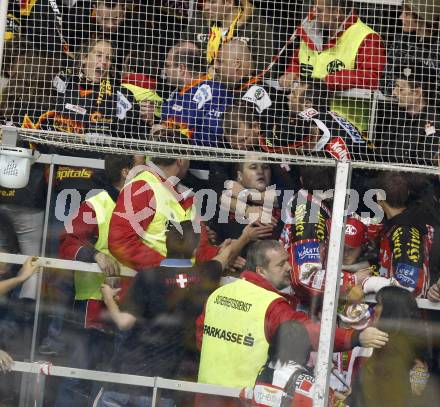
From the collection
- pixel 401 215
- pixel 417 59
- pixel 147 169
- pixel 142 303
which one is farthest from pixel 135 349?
pixel 417 59

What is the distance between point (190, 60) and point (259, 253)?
1272 millimetres

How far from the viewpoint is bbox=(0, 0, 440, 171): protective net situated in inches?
225

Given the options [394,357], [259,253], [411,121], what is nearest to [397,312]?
[394,357]

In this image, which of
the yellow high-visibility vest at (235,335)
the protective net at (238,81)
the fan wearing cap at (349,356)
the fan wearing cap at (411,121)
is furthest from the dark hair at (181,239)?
the fan wearing cap at (411,121)

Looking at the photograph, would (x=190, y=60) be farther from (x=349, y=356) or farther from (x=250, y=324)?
(x=349, y=356)

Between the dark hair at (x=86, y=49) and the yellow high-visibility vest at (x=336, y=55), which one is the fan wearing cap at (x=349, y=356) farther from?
the dark hair at (x=86, y=49)

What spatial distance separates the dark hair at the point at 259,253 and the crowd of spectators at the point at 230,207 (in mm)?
13

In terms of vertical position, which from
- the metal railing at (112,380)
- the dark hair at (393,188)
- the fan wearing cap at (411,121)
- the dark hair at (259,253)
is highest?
the fan wearing cap at (411,121)

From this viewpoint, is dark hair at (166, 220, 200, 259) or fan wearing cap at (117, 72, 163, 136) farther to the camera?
fan wearing cap at (117, 72, 163, 136)

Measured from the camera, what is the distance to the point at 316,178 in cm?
562

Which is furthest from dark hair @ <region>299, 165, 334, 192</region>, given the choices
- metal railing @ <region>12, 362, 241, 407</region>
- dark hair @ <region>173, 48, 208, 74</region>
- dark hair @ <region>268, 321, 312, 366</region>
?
metal railing @ <region>12, 362, 241, 407</region>

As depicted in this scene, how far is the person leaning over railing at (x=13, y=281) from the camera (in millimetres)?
5688

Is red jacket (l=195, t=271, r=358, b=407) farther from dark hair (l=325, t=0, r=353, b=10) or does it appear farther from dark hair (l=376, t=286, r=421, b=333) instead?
dark hair (l=325, t=0, r=353, b=10)

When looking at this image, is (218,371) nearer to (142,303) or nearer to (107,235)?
(142,303)
